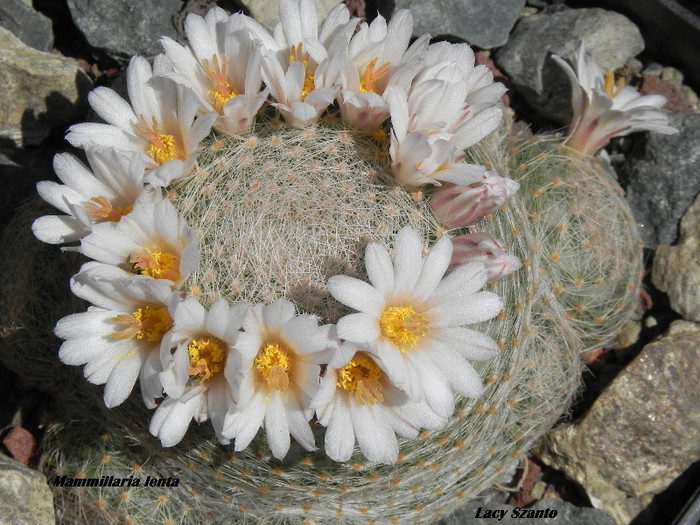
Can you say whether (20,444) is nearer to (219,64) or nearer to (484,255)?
(219,64)

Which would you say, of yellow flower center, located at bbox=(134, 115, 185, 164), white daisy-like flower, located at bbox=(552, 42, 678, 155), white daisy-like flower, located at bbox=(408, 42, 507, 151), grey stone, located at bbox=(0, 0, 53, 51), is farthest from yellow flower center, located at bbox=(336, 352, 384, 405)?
grey stone, located at bbox=(0, 0, 53, 51)

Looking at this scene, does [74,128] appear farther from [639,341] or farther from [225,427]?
[639,341]

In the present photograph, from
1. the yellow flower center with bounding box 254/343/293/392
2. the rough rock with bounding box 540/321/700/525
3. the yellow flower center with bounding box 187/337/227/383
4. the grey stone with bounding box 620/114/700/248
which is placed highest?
the yellow flower center with bounding box 254/343/293/392

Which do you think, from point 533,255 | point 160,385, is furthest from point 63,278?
point 533,255

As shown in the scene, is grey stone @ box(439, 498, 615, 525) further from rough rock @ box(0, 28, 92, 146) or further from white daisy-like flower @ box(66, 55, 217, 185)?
rough rock @ box(0, 28, 92, 146)

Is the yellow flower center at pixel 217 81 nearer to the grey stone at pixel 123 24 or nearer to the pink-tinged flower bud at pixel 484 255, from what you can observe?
the pink-tinged flower bud at pixel 484 255

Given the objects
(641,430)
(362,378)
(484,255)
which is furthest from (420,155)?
(641,430)
